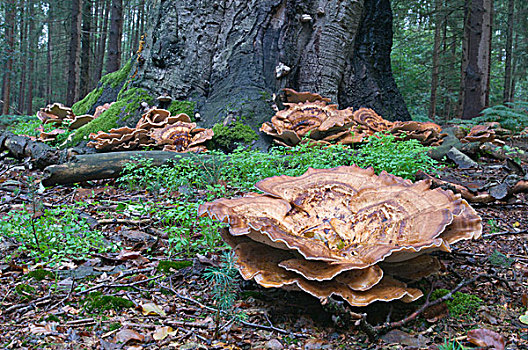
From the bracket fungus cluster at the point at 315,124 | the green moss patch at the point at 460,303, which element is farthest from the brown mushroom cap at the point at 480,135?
the green moss patch at the point at 460,303

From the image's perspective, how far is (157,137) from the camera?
6.09 meters

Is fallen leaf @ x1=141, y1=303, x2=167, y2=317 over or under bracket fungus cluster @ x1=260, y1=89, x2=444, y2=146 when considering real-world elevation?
under

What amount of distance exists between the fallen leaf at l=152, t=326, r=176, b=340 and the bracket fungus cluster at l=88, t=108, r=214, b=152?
4055 mm

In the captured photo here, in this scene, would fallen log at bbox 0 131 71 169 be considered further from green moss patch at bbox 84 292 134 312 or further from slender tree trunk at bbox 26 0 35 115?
slender tree trunk at bbox 26 0 35 115

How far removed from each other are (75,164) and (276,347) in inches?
172

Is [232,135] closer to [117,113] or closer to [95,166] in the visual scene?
[95,166]

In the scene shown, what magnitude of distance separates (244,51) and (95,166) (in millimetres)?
3517

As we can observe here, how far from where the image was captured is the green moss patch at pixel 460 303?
219cm

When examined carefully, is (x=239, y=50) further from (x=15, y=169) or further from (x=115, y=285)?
(x=115, y=285)

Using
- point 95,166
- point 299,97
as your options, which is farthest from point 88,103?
point 299,97

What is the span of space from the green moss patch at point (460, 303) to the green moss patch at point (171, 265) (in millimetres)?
1752

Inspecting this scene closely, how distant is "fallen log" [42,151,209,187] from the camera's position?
5.07m

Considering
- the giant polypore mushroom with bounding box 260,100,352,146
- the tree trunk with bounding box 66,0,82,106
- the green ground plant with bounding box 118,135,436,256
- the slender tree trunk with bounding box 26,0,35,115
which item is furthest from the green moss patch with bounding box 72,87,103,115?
the slender tree trunk with bounding box 26,0,35,115

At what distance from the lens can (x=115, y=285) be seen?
8.34 ft
